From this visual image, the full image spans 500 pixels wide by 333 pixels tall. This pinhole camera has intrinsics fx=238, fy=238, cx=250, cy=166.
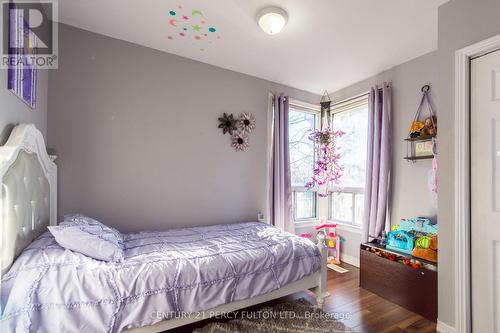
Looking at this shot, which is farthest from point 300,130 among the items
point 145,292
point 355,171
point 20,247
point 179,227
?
point 20,247

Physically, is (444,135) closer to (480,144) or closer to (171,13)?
(480,144)

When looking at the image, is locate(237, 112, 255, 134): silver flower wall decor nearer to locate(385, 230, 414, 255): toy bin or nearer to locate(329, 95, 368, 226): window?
locate(329, 95, 368, 226): window

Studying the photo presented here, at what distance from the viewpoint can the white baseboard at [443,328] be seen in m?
1.84

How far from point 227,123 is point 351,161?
191 cm

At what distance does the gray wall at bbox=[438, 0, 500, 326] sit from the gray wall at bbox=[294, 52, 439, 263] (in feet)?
2.32

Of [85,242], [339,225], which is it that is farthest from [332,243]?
[85,242]

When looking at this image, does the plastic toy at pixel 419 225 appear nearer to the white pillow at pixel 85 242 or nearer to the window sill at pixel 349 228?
the window sill at pixel 349 228

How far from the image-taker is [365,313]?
214 cm

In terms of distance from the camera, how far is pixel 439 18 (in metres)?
1.92

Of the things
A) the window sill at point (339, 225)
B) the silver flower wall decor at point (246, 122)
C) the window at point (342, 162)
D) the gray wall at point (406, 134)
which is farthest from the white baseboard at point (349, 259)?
the silver flower wall decor at point (246, 122)

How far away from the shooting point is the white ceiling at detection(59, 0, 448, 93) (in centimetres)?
194

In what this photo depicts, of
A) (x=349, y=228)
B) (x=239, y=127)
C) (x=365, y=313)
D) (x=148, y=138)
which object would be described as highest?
(x=239, y=127)

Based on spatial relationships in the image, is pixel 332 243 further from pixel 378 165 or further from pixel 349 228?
pixel 378 165

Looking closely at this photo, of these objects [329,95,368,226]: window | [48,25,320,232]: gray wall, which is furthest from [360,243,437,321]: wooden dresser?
[48,25,320,232]: gray wall
